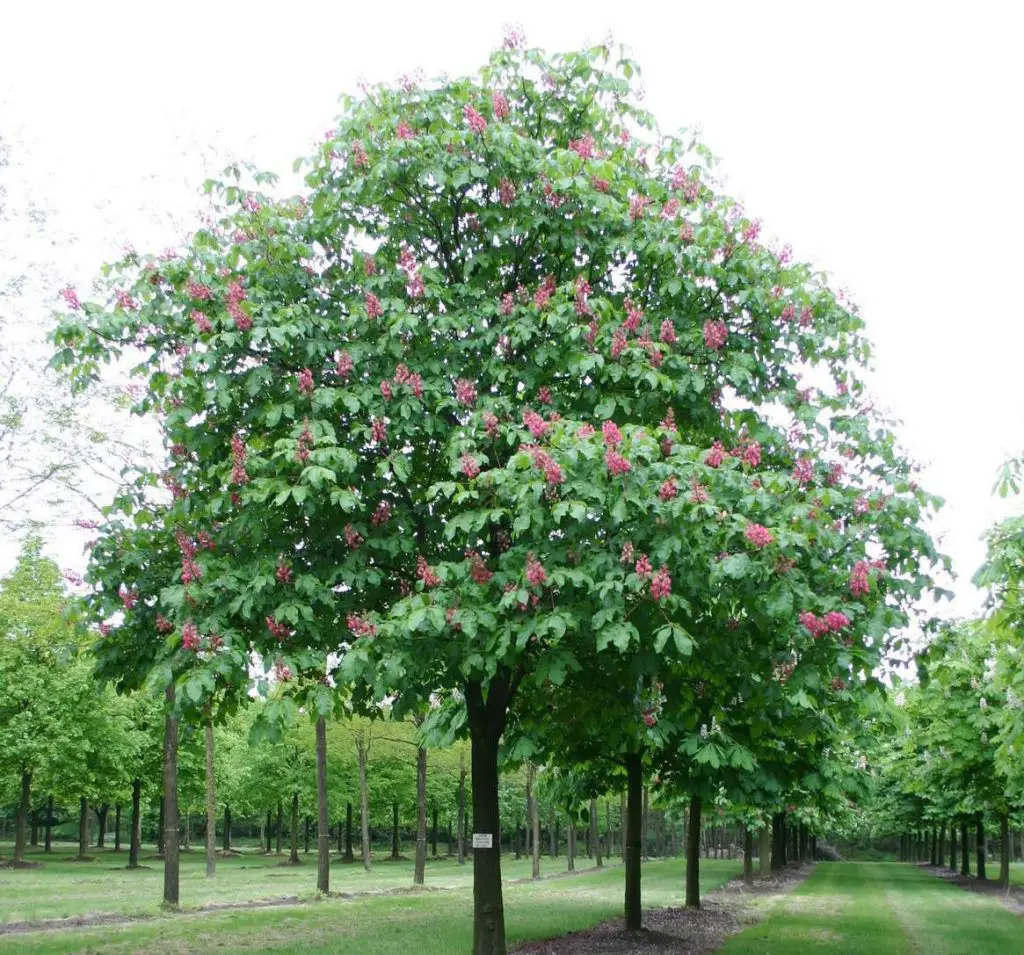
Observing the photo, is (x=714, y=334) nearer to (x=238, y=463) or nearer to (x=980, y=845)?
(x=238, y=463)

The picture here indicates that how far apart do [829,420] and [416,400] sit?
5.25 meters

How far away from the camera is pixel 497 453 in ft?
33.6

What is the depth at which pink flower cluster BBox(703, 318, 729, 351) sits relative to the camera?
11.0m

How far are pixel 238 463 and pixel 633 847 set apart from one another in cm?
1310

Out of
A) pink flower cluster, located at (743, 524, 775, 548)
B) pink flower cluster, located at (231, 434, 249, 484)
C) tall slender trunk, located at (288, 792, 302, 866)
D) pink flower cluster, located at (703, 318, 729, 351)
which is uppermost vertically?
pink flower cluster, located at (703, 318, 729, 351)

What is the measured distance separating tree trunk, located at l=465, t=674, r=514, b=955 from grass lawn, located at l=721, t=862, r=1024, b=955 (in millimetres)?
5792

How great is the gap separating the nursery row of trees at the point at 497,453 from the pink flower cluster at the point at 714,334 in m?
0.07

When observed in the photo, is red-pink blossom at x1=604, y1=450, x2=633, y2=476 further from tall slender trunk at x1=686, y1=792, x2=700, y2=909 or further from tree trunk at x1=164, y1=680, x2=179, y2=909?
tall slender trunk at x1=686, y1=792, x2=700, y2=909

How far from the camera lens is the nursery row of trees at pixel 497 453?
9055mm

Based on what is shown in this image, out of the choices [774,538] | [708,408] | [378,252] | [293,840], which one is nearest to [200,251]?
[378,252]

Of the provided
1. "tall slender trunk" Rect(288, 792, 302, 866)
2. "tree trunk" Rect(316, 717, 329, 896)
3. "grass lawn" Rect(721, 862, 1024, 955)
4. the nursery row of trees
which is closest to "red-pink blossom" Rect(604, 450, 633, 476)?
the nursery row of trees

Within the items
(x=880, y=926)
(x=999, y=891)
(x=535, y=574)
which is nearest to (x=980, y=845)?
(x=999, y=891)

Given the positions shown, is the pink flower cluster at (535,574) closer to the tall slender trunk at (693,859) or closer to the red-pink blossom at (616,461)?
the red-pink blossom at (616,461)

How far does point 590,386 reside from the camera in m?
11.5
